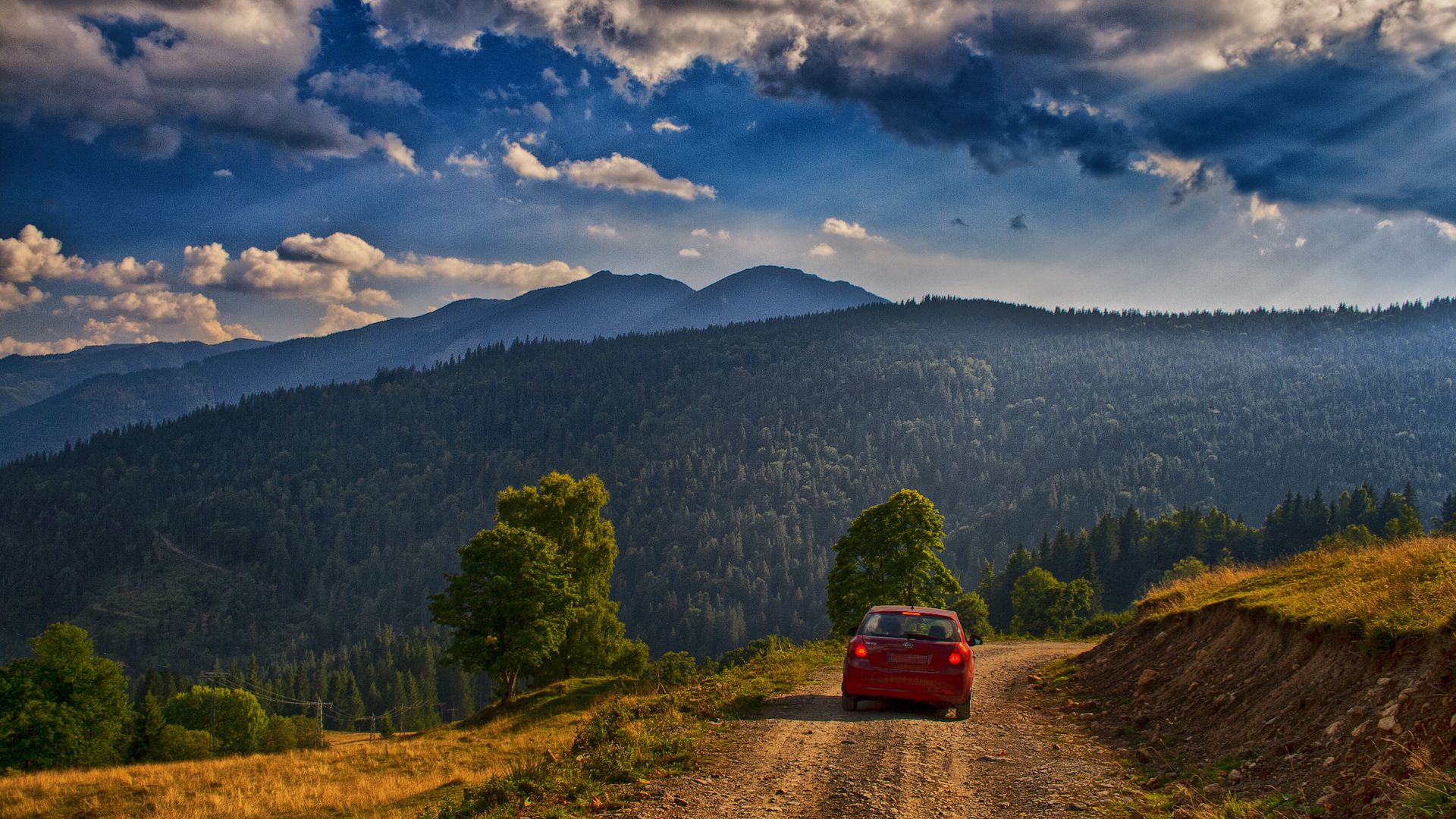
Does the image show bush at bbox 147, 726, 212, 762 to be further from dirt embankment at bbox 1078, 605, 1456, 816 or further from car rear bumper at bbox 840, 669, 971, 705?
dirt embankment at bbox 1078, 605, 1456, 816

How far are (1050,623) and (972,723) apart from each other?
8458 centimetres

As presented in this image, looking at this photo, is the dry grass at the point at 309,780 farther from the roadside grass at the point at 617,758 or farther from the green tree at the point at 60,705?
the green tree at the point at 60,705

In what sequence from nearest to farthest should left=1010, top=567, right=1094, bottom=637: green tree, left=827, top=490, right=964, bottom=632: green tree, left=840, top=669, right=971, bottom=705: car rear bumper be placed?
left=840, top=669, right=971, bottom=705: car rear bumper, left=827, top=490, right=964, bottom=632: green tree, left=1010, top=567, right=1094, bottom=637: green tree

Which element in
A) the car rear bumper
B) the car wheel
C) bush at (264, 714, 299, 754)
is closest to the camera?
the car rear bumper

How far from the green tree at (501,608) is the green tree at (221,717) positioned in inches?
2508

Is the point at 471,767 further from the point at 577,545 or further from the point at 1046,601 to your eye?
the point at 1046,601

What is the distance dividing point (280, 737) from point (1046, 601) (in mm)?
93356

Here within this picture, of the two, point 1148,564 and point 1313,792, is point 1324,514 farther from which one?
point 1313,792

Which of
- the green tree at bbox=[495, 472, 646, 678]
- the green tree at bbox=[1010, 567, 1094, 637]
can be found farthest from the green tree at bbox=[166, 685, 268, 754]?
the green tree at bbox=[1010, 567, 1094, 637]

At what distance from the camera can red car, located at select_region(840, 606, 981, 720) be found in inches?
617

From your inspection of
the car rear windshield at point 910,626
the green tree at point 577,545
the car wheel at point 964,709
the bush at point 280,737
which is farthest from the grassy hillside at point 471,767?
the bush at point 280,737

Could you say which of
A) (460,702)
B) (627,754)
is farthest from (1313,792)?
(460,702)

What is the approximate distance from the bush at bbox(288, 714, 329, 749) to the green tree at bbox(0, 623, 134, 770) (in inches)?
1350

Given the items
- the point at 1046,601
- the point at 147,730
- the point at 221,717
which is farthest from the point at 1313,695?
the point at 221,717
